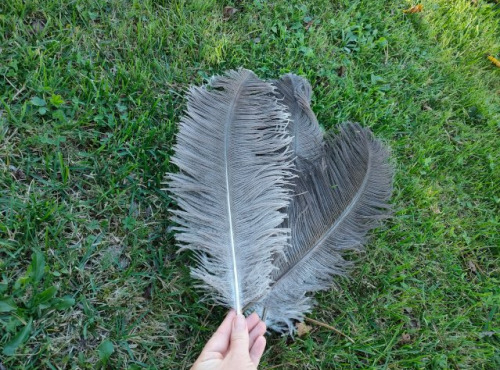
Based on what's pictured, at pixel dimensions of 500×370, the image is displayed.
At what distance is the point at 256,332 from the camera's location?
6.43 ft

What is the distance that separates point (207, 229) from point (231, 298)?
12.9 inches

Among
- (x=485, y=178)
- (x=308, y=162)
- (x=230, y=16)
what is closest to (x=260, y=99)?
(x=308, y=162)

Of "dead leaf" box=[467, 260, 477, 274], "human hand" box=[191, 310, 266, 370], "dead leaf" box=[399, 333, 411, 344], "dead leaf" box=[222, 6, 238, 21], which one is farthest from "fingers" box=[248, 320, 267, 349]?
"dead leaf" box=[222, 6, 238, 21]

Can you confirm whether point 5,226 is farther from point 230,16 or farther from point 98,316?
point 230,16

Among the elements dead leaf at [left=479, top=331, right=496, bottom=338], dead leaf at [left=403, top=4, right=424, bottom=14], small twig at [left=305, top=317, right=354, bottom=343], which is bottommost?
small twig at [left=305, top=317, right=354, bottom=343]

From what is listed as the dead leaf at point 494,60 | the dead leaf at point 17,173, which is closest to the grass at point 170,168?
the dead leaf at point 17,173

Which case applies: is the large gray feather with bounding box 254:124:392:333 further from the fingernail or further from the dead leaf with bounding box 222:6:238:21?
the dead leaf with bounding box 222:6:238:21

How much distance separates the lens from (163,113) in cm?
241

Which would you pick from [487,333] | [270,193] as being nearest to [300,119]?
[270,193]

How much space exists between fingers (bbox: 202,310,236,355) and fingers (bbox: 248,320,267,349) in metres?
0.11

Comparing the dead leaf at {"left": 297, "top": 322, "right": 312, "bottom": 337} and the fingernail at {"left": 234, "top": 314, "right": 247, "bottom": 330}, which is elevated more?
the fingernail at {"left": 234, "top": 314, "right": 247, "bottom": 330}

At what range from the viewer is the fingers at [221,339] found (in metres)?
1.83

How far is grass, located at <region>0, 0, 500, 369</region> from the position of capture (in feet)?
6.37

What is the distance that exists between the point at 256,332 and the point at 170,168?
892 millimetres
